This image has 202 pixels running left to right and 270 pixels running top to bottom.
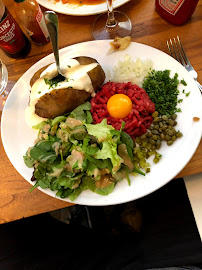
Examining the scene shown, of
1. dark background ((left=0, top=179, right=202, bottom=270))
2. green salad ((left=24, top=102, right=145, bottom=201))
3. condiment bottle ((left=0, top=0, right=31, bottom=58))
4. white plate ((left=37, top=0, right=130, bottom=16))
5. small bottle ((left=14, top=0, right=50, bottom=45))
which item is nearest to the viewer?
green salad ((left=24, top=102, right=145, bottom=201))

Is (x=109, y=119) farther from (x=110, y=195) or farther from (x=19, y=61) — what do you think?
(x=19, y=61)

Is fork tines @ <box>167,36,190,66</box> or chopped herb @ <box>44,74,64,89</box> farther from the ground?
chopped herb @ <box>44,74,64,89</box>

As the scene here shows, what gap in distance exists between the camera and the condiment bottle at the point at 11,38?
189cm

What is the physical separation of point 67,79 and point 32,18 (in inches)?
→ 29.7

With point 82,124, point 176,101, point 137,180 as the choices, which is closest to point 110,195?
point 137,180

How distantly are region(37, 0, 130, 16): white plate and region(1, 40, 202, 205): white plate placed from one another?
34 centimetres

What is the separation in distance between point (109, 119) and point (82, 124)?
0.70 feet

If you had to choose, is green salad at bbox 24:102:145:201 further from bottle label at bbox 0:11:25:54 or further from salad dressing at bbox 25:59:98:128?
bottle label at bbox 0:11:25:54

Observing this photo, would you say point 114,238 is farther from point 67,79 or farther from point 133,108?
point 67,79

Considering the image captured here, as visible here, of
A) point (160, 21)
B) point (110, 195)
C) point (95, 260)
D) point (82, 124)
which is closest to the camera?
point (110, 195)

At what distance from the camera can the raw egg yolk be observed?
173cm

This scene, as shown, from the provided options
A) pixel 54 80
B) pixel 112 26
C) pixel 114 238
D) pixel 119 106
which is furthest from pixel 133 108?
pixel 114 238

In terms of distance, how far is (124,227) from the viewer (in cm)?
235

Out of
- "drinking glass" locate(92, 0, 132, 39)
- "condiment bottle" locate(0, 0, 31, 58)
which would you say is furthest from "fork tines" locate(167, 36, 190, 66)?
"condiment bottle" locate(0, 0, 31, 58)
